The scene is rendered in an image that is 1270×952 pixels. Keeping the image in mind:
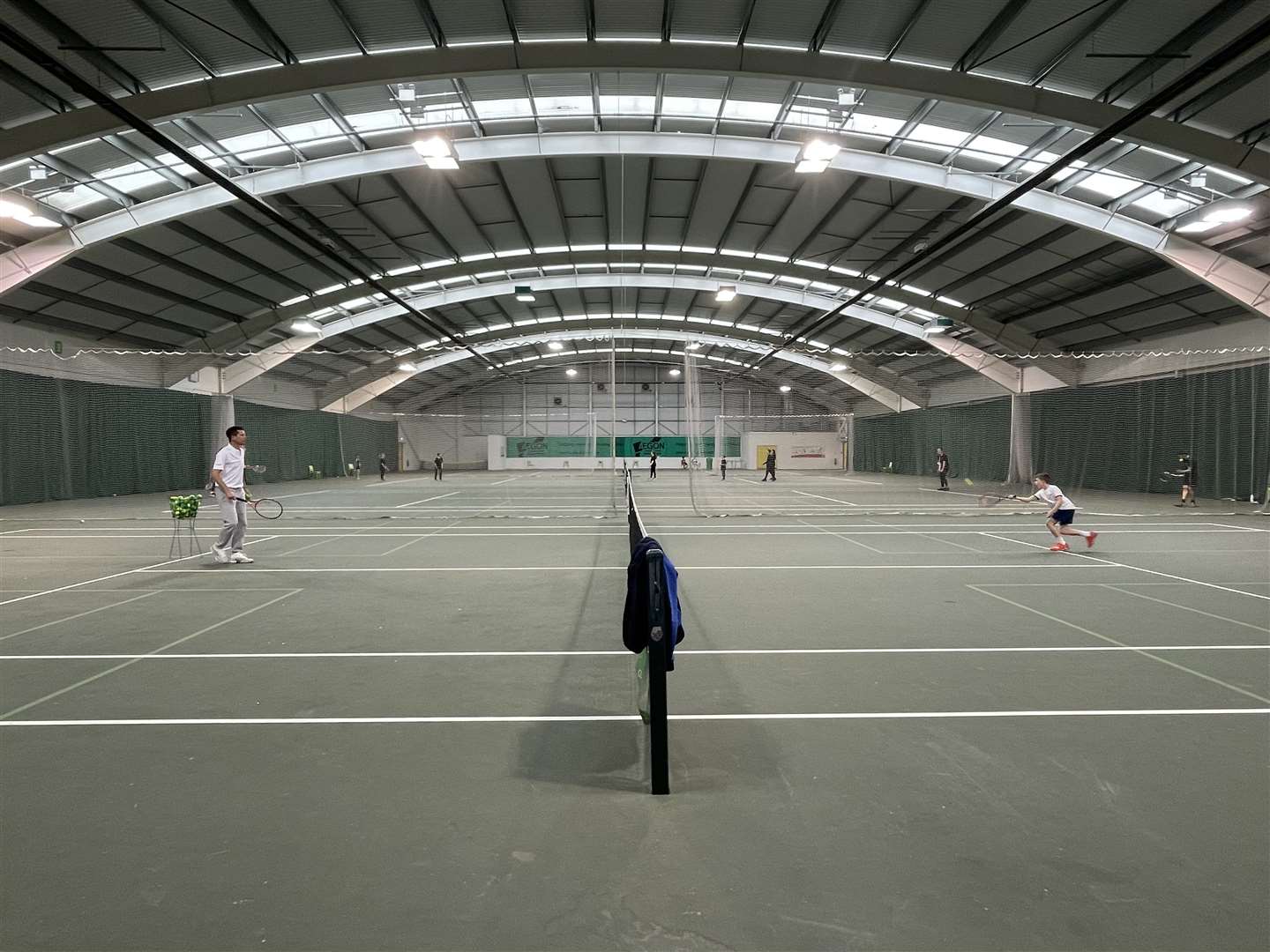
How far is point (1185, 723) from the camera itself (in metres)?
4.19

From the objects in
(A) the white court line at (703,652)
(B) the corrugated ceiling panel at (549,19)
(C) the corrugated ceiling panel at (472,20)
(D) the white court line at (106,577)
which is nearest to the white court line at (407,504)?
(D) the white court line at (106,577)

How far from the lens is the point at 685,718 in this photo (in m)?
4.35

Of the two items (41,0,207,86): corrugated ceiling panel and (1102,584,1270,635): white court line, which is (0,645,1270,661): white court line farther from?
(41,0,207,86): corrugated ceiling panel

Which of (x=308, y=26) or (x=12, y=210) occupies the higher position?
(x=308, y=26)

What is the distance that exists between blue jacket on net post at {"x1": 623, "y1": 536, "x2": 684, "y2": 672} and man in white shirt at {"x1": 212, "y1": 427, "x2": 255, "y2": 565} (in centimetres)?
774

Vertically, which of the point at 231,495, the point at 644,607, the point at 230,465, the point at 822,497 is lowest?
the point at 822,497

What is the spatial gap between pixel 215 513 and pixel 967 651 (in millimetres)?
18935

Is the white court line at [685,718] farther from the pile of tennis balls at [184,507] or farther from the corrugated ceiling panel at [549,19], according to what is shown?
the corrugated ceiling panel at [549,19]

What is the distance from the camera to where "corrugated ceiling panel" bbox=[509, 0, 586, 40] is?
11711 mm

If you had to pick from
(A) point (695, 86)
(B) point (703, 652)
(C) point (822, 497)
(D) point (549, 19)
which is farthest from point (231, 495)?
(C) point (822, 497)

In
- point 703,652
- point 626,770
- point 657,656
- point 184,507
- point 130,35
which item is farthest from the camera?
point 130,35

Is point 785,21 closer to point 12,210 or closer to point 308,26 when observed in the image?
point 308,26

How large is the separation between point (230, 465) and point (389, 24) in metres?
7.76

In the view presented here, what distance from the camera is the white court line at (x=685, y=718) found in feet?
14.0
